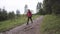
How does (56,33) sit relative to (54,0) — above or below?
below

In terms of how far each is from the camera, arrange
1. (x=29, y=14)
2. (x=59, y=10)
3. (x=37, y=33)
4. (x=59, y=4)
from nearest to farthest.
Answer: (x=37, y=33)
(x=29, y=14)
(x=59, y=4)
(x=59, y=10)

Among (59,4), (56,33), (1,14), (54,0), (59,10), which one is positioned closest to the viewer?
(56,33)

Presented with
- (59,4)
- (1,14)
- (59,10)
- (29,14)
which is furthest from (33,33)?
(1,14)

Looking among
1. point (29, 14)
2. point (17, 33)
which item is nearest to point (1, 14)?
point (29, 14)

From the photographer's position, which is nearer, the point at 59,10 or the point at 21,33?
the point at 21,33

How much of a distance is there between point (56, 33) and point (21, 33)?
3155 mm

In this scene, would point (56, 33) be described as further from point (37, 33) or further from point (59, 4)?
point (59, 4)

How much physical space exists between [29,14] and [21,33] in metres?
5.16

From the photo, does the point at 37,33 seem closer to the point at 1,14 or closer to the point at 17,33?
the point at 17,33

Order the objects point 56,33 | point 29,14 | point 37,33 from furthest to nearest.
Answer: point 29,14 < point 37,33 < point 56,33

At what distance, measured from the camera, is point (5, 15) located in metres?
59.7

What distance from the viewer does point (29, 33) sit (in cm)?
1502

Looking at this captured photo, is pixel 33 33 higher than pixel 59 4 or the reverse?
the reverse

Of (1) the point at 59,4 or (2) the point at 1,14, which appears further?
(2) the point at 1,14
